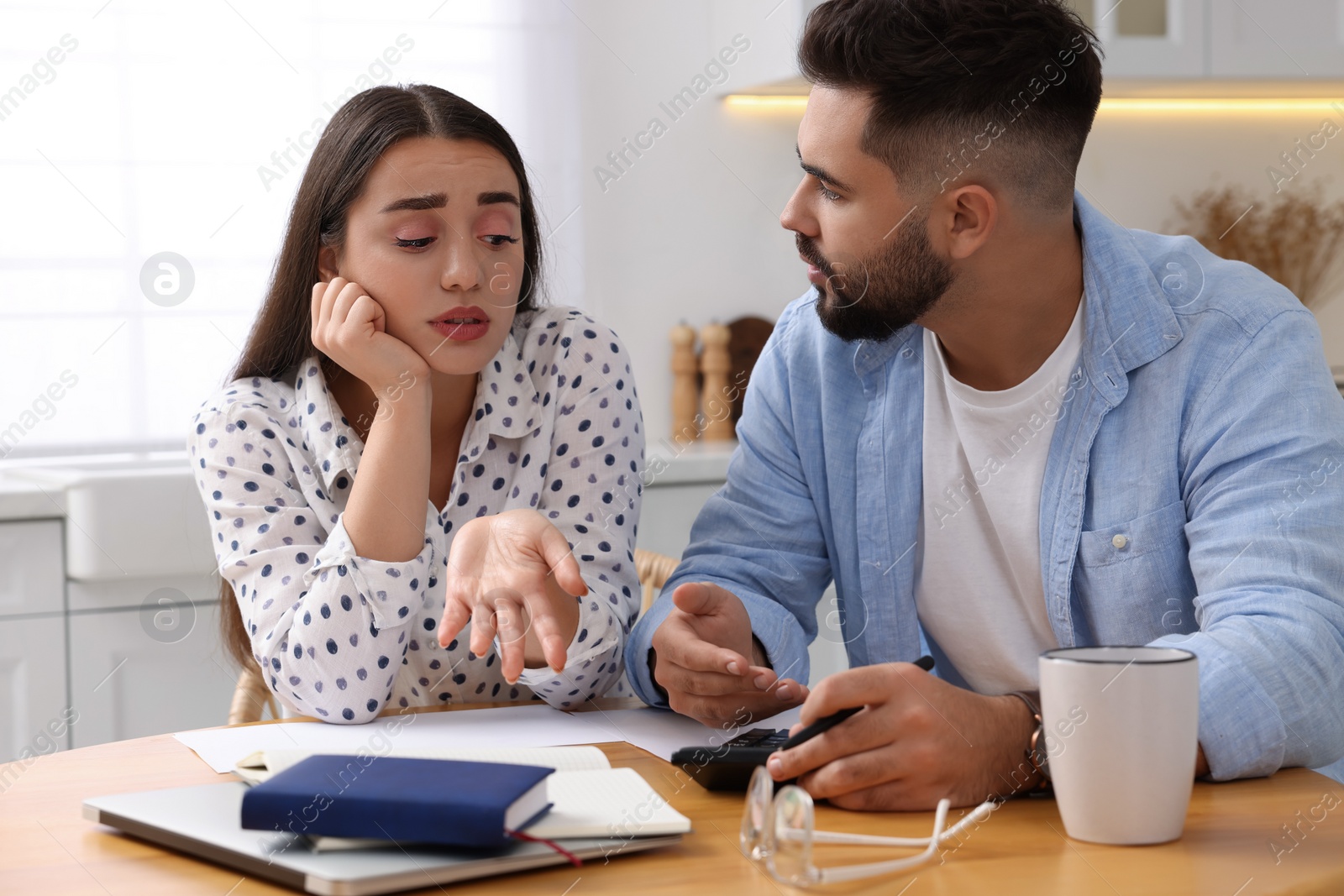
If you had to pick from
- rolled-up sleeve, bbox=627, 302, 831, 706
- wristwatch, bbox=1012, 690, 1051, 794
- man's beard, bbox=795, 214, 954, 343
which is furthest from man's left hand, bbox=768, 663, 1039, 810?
man's beard, bbox=795, 214, 954, 343

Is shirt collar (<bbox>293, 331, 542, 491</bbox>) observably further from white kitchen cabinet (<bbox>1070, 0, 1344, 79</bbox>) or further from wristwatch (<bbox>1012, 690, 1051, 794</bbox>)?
white kitchen cabinet (<bbox>1070, 0, 1344, 79</bbox>)

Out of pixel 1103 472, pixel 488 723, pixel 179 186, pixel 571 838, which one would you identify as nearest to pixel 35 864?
pixel 571 838

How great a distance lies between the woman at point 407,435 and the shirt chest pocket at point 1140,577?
45 centimetres

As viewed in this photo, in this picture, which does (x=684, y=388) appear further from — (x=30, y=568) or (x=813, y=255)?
(x=813, y=255)

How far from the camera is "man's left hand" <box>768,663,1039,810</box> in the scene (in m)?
0.80

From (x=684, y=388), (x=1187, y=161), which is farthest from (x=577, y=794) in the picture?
(x=1187, y=161)

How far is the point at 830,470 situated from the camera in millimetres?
1322

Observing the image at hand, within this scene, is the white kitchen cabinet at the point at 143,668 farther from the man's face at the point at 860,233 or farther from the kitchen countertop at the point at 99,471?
the man's face at the point at 860,233

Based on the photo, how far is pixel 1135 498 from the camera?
1.13m

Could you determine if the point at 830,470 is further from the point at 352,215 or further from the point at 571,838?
the point at 571,838

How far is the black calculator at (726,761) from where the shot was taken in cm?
84

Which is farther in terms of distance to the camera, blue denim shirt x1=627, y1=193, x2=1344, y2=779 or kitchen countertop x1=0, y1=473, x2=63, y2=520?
kitchen countertop x1=0, y1=473, x2=63, y2=520

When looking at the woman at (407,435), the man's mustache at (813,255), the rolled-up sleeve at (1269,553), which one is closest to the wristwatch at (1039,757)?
the rolled-up sleeve at (1269,553)

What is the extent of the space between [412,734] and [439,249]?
524mm
